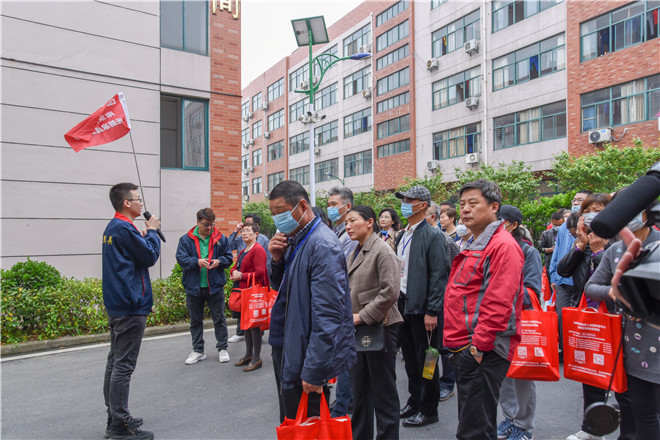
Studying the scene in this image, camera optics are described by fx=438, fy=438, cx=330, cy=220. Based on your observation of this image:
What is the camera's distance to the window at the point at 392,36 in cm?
3322

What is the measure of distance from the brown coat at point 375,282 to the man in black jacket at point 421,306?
1.73 ft

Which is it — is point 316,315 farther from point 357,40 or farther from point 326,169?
point 326,169

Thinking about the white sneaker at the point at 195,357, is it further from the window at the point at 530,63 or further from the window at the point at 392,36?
the window at the point at 392,36

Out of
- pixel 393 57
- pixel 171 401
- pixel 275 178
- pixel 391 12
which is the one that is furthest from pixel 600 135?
pixel 275 178

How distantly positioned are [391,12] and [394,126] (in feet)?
→ 29.8

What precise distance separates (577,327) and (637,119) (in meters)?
20.9

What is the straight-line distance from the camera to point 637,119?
1970cm

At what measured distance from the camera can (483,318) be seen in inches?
108

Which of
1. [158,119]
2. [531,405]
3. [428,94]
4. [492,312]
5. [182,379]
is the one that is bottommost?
[182,379]

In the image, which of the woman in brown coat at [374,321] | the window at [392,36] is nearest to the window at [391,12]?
the window at [392,36]

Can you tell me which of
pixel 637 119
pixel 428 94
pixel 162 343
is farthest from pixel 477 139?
pixel 162 343

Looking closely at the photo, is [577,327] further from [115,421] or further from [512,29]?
[512,29]

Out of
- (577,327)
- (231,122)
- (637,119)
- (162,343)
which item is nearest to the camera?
(577,327)

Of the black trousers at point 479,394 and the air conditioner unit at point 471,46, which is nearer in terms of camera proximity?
the black trousers at point 479,394
